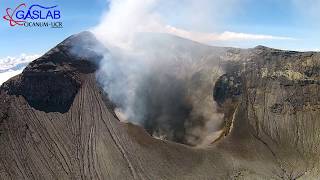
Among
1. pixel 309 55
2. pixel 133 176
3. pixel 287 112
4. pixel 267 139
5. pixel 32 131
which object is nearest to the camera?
pixel 133 176

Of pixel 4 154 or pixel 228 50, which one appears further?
pixel 228 50

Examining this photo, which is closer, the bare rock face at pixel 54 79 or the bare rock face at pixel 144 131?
the bare rock face at pixel 144 131

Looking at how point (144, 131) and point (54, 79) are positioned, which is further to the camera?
point (54, 79)

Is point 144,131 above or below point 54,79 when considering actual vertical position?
below

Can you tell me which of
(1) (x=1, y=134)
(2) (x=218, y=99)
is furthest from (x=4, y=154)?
(2) (x=218, y=99)

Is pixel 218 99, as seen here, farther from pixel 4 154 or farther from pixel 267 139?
pixel 4 154

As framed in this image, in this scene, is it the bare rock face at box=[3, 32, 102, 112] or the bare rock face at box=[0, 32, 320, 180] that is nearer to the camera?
the bare rock face at box=[0, 32, 320, 180]

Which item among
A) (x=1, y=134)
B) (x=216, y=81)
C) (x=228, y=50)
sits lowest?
(x=1, y=134)

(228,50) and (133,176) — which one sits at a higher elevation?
(228,50)
